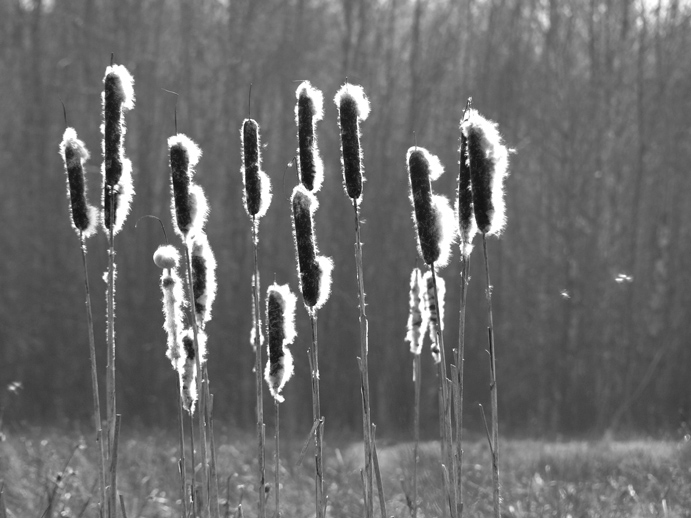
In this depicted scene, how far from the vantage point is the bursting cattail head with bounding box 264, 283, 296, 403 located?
2.62 m

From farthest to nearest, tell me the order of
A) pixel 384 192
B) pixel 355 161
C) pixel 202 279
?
pixel 384 192 < pixel 202 279 < pixel 355 161

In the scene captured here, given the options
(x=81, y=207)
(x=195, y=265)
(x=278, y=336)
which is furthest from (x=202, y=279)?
(x=81, y=207)

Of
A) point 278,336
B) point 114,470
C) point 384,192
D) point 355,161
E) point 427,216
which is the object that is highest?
point 384,192

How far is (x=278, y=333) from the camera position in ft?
8.64

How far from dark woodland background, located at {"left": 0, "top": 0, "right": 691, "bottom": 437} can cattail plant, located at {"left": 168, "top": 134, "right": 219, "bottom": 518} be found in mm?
10813

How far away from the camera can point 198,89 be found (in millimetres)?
15797

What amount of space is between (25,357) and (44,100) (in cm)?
409

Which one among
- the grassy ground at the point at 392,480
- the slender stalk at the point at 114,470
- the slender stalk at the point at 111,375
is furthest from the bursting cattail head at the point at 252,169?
the grassy ground at the point at 392,480

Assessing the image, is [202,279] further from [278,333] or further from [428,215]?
[428,215]

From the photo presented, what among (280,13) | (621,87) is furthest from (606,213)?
(280,13)

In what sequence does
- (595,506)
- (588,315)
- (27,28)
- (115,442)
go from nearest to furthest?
(115,442) → (595,506) → (588,315) → (27,28)

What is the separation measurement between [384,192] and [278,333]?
12118mm

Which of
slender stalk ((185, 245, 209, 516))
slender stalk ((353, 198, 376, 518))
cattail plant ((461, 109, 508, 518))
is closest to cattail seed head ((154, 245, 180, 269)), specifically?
slender stalk ((185, 245, 209, 516))

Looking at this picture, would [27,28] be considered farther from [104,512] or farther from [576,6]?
[104,512]
